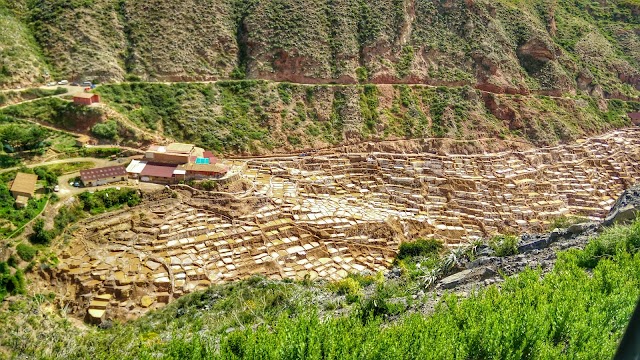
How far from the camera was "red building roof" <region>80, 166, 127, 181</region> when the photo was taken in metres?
36.6

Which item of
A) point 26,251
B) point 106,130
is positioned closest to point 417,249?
point 26,251

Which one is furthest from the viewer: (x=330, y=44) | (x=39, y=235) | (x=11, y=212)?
(x=330, y=44)

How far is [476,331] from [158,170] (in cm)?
3258

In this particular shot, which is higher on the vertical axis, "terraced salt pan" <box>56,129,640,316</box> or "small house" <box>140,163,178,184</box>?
"small house" <box>140,163,178,184</box>

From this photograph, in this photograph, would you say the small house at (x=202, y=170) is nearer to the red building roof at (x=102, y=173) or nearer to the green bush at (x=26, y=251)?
the red building roof at (x=102, y=173)

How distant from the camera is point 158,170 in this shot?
39.7 metres

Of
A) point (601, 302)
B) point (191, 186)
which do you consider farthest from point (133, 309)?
point (601, 302)

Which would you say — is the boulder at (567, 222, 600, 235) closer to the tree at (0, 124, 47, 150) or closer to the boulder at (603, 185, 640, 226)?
the boulder at (603, 185, 640, 226)

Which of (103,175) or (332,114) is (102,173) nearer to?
(103,175)

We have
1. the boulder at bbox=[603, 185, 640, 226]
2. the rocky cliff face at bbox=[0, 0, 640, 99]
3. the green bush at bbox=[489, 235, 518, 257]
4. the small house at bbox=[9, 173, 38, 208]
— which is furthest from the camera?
→ the rocky cliff face at bbox=[0, 0, 640, 99]

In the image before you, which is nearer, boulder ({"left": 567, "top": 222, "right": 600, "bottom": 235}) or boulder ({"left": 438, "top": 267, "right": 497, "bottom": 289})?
boulder ({"left": 438, "top": 267, "right": 497, "bottom": 289})

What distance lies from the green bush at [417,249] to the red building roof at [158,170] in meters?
21.2

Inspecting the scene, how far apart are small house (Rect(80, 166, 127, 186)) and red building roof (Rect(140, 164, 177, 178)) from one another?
66.9 inches

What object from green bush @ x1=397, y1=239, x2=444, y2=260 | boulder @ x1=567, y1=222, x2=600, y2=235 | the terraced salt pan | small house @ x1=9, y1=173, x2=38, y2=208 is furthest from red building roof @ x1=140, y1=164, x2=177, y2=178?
boulder @ x1=567, y1=222, x2=600, y2=235
